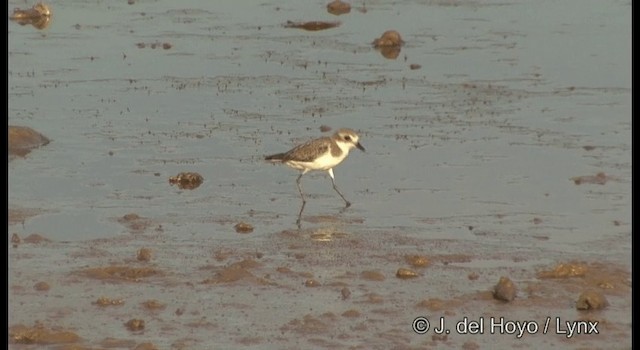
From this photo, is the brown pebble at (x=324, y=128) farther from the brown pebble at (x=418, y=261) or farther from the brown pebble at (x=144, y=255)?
the brown pebble at (x=144, y=255)

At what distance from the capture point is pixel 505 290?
42.3 feet

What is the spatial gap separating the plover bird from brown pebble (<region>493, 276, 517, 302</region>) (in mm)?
3779

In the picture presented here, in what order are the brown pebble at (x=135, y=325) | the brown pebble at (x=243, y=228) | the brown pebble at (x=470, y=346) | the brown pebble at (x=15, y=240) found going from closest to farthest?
the brown pebble at (x=470, y=346) < the brown pebble at (x=135, y=325) < the brown pebble at (x=15, y=240) < the brown pebble at (x=243, y=228)

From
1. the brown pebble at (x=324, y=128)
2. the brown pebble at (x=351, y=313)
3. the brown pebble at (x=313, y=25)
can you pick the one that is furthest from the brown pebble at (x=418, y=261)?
the brown pebble at (x=313, y=25)

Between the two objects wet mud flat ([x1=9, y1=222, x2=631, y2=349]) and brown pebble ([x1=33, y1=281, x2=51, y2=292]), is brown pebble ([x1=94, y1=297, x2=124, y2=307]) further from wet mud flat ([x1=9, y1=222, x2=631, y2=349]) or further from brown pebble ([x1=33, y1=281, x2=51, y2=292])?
brown pebble ([x1=33, y1=281, x2=51, y2=292])

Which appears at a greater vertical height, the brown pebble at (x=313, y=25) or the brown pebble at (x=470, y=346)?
the brown pebble at (x=313, y=25)

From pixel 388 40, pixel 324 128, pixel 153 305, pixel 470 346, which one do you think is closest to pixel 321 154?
pixel 324 128

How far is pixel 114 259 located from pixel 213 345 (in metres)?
2.31

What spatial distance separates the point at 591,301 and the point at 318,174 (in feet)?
19.0

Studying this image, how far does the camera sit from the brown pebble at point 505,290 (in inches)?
507

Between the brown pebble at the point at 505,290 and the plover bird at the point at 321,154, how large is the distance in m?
3.78

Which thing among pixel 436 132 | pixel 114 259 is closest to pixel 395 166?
pixel 436 132

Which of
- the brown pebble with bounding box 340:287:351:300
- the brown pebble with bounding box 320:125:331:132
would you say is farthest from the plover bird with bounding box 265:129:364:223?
the brown pebble with bounding box 340:287:351:300

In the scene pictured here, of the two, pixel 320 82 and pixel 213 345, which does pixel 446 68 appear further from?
pixel 213 345
